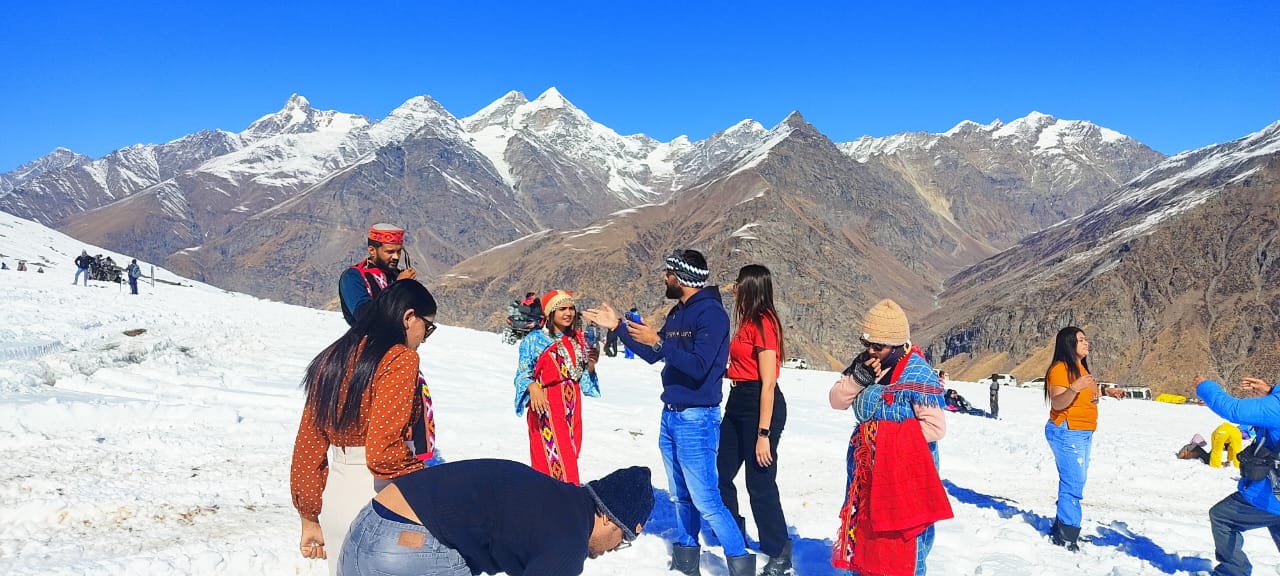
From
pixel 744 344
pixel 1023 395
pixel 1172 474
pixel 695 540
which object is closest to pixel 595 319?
pixel 744 344

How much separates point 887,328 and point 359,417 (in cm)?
266

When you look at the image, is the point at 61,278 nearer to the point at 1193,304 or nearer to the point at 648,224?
the point at 1193,304

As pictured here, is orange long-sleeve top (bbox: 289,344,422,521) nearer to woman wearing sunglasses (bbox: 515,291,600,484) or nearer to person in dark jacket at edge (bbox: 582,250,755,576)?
person in dark jacket at edge (bbox: 582,250,755,576)

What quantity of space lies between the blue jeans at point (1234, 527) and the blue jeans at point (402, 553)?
17.1 feet

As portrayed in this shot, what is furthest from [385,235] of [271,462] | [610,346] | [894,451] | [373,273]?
[610,346]

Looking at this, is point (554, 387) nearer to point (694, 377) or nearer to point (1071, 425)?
point (694, 377)

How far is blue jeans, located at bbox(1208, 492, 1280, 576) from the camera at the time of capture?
205 inches

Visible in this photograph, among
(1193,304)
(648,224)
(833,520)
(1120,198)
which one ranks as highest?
(1120,198)

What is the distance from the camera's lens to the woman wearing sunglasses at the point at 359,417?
3.22 meters

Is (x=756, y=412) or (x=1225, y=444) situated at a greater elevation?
(x=756, y=412)

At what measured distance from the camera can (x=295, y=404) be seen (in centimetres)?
1042

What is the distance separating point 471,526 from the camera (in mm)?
2527

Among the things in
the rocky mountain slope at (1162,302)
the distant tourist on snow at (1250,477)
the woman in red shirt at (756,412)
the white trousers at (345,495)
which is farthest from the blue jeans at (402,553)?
the rocky mountain slope at (1162,302)

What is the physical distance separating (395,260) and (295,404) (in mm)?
6496
